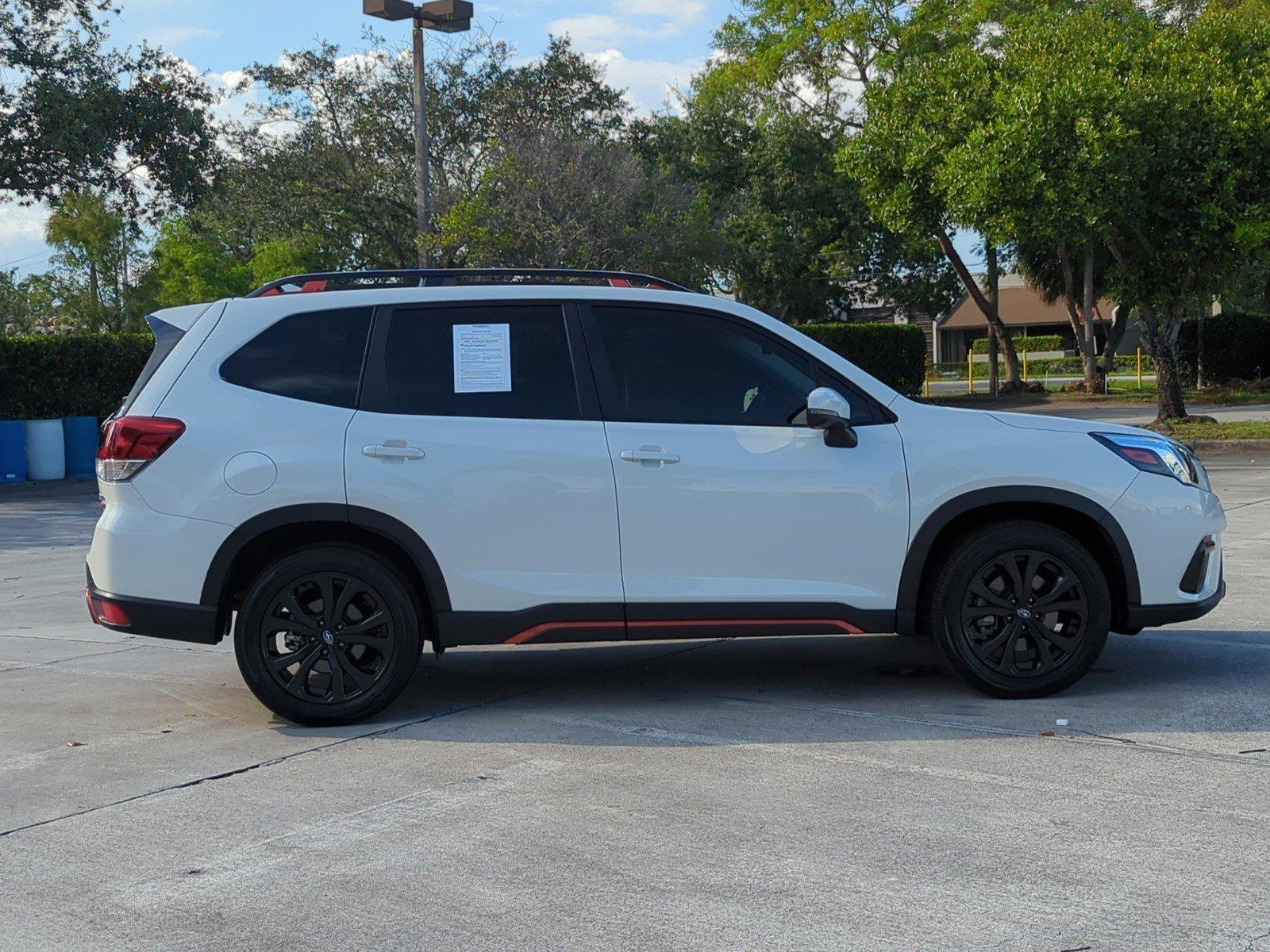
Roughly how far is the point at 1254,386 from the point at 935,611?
3579 cm

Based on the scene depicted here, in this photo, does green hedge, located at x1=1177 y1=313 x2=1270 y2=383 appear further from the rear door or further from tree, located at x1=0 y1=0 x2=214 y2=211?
the rear door

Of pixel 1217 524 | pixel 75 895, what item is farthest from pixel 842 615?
pixel 75 895

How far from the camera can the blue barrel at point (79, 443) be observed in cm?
2241

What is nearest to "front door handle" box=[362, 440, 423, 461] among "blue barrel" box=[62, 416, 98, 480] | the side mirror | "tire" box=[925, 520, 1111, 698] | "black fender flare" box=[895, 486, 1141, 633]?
the side mirror

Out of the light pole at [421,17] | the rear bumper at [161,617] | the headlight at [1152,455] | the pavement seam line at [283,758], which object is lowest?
the pavement seam line at [283,758]

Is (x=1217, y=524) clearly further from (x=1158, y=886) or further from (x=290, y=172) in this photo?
(x=290, y=172)

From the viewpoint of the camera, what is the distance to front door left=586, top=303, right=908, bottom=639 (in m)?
6.18

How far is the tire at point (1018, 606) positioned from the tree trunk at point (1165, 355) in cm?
1987

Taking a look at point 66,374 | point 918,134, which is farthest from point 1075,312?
point 66,374

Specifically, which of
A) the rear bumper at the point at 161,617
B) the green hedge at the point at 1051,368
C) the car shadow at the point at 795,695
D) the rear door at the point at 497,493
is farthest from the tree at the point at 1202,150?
the green hedge at the point at 1051,368

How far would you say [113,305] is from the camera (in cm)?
8019

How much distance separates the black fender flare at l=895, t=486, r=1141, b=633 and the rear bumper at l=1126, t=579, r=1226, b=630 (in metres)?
0.05

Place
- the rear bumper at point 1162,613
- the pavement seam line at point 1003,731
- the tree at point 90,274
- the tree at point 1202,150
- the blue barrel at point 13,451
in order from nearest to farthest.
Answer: the pavement seam line at point 1003,731 → the rear bumper at point 1162,613 → the tree at point 1202,150 → the blue barrel at point 13,451 → the tree at point 90,274

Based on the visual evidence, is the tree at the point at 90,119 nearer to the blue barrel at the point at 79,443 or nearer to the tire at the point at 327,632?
the blue barrel at the point at 79,443
